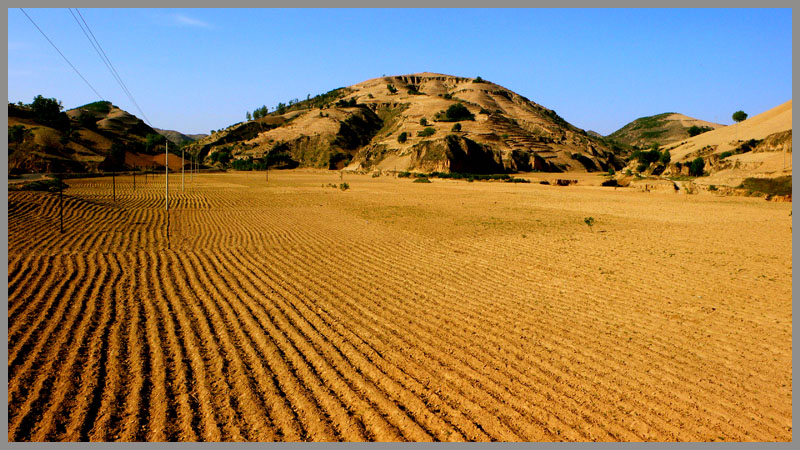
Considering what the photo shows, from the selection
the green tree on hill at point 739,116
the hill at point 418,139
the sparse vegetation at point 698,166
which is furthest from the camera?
the green tree on hill at point 739,116

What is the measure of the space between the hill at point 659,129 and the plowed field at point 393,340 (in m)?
161

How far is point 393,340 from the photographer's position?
6.42 meters

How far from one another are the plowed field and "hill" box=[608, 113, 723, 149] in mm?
161105

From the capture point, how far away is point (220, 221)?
18.6 metres

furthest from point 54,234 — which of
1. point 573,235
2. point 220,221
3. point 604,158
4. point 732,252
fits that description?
point 604,158

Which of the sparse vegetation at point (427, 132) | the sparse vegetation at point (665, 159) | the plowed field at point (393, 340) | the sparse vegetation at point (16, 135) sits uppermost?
the sparse vegetation at point (427, 132)

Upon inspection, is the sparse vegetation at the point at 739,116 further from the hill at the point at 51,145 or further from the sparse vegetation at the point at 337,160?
the hill at the point at 51,145

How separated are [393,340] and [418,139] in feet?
260

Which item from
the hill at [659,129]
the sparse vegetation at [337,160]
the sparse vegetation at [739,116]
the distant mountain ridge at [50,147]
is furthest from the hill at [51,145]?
the hill at [659,129]

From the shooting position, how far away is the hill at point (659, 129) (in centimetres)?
15921

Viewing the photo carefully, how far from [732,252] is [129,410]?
14596 millimetres

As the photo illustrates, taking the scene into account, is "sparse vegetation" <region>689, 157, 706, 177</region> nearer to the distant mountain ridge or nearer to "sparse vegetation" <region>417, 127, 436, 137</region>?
"sparse vegetation" <region>417, 127, 436, 137</region>

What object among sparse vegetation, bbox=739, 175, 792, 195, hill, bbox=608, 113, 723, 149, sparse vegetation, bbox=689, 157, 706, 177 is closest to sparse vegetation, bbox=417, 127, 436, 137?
sparse vegetation, bbox=689, 157, 706, 177

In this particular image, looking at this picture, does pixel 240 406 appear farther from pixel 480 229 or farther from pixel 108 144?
pixel 108 144
